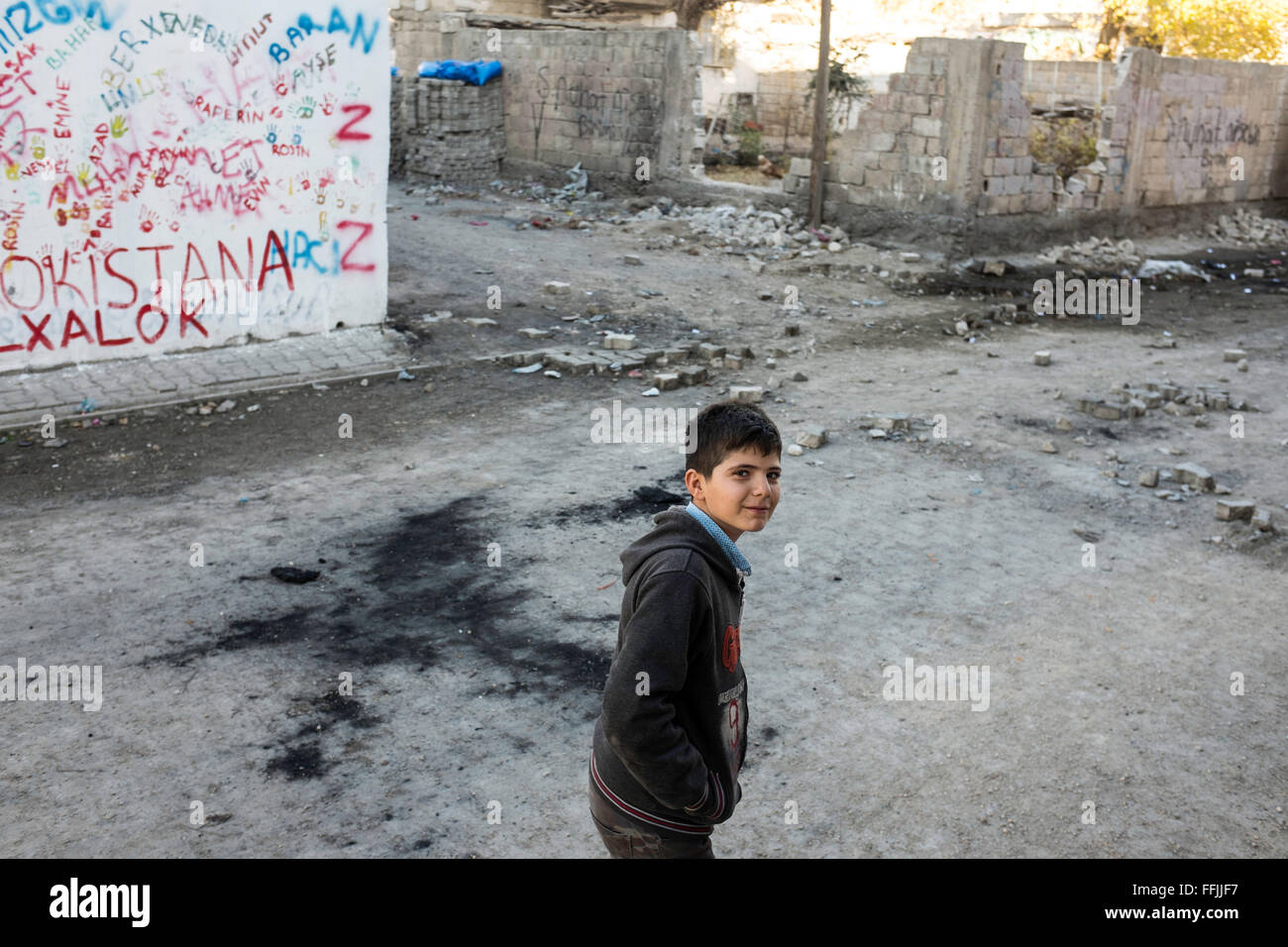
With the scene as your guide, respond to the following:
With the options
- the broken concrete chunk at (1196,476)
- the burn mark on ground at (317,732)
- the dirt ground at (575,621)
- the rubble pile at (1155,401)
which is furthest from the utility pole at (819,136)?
the burn mark on ground at (317,732)

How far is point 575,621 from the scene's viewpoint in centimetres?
525

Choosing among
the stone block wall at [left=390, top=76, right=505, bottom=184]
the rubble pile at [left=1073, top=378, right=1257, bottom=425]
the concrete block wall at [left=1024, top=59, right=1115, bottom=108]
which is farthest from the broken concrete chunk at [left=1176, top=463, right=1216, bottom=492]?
the concrete block wall at [left=1024, top=59, right=1115, bottom=108]

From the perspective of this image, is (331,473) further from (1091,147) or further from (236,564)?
(1091,147)

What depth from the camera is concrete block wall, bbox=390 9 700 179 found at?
17.7 meters

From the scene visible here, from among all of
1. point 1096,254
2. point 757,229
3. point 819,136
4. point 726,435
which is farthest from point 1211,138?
point 726,435

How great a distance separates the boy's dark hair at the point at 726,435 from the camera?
8.10 feet

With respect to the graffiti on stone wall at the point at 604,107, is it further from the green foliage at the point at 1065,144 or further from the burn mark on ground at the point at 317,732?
the burn mark on ground at the point at 317,732

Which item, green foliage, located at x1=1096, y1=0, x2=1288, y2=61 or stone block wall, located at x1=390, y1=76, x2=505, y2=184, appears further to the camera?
green foliage, located at x1=1096, y1=0, x2=1288, y2=61

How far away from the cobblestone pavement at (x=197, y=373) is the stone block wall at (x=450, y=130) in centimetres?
1123

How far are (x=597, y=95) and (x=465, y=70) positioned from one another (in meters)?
2.77

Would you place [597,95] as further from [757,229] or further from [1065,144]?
[1065,144]

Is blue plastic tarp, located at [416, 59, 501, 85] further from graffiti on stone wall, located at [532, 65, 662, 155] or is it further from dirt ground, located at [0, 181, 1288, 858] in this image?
dirt ground, located at [0, 181, 1288, 858]

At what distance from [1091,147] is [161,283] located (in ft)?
48.9

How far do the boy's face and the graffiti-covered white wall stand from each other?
23.7 ft
